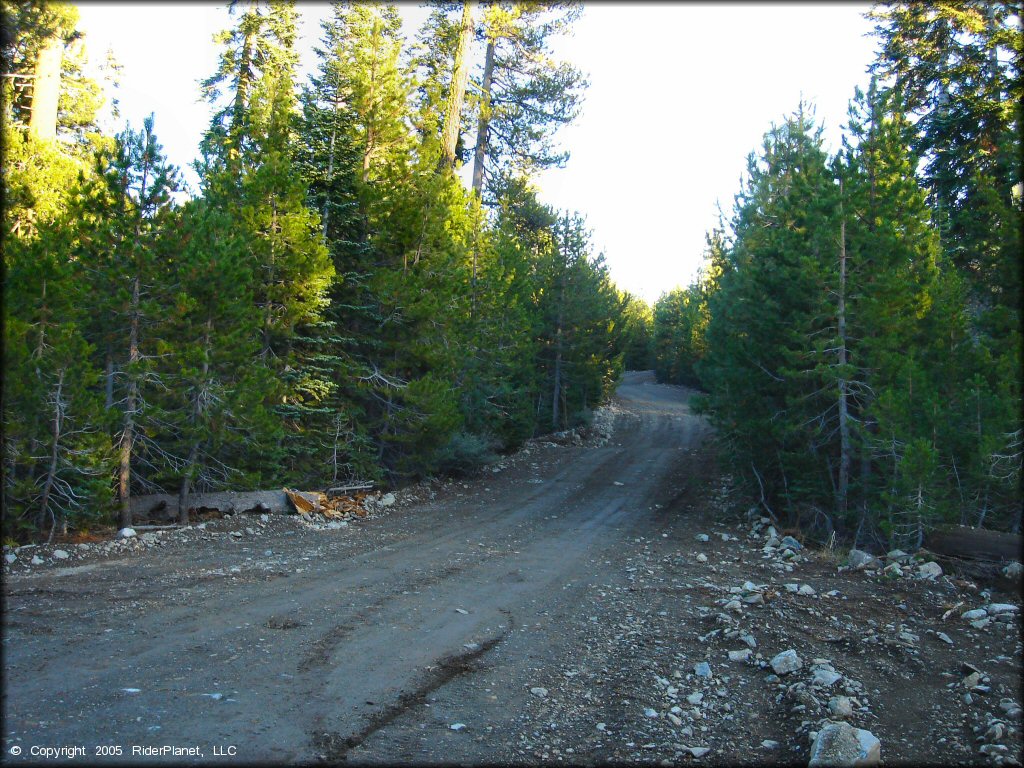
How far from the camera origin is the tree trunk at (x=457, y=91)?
20141 millimetres

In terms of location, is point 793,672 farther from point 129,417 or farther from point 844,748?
point 129,417

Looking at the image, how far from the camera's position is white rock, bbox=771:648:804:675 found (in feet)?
18.5

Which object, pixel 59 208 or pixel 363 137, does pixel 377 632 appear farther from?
pixel 363 137

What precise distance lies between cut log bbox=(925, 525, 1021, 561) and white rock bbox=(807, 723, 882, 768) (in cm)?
635

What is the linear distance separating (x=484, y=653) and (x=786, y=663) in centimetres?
272

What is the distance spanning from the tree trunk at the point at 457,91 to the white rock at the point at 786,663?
1695cm

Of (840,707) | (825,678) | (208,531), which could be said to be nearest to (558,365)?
(208,531)

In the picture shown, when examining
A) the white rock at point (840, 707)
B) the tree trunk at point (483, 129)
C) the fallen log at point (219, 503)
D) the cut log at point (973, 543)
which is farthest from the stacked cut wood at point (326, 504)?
the tree trunk at point (483, 129)

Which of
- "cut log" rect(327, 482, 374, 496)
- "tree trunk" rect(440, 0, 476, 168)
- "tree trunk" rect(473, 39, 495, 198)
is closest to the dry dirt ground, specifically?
"cut log" rect(327, 482, 374, 496)

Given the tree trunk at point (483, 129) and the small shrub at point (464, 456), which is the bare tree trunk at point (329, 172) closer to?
the small shrub at point (464, 456)

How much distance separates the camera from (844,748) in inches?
161

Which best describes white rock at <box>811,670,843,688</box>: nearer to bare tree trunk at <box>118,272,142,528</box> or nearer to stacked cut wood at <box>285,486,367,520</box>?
stacked cut wood at <box>285,486,367,520</box>

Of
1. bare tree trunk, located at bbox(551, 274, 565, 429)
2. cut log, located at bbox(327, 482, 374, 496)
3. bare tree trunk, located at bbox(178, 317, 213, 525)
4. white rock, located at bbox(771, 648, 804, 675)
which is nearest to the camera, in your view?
white rock, located at bbox(771, 648, 804, 675)

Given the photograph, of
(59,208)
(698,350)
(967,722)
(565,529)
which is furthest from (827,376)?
(698,350)
